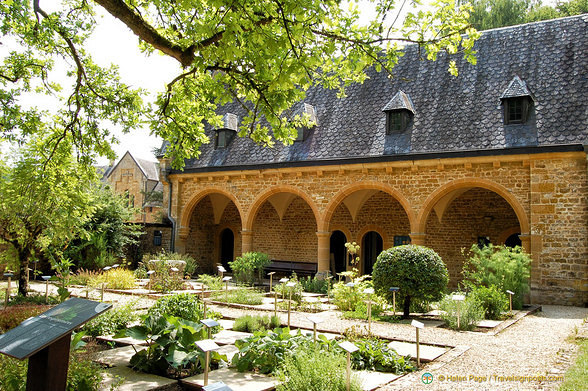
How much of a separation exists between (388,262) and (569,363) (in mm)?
4239

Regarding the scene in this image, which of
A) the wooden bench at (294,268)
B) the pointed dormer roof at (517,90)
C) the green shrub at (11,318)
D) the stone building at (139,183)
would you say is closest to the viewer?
the green shrub at (11,318)

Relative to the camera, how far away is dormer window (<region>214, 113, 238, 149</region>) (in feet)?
57.3

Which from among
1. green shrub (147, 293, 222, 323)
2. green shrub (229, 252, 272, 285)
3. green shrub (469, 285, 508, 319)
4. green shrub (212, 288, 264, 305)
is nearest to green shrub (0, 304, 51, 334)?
green shrub (147, 293, 222, 323)

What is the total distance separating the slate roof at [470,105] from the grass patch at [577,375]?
7.69 m

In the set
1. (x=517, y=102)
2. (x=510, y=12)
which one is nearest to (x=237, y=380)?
(x=517, y=102)

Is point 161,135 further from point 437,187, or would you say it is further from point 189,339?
point 437,187

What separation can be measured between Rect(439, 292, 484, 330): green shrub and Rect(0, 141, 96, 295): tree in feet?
21.1

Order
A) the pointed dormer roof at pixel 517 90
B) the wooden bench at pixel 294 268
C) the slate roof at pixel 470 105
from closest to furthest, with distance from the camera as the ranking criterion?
the slate roof at pixel 470 105
the pointed dormer roof at pixel 517 90
the wooden bench at pixel 294 268

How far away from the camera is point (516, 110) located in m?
12.5

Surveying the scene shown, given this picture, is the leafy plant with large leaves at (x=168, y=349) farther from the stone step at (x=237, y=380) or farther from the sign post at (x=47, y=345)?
the sign post at (x=47, y=345)

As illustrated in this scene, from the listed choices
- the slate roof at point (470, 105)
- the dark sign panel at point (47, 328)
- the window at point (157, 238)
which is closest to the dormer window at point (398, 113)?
the slate roof at point (470, 105)

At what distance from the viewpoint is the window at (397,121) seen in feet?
45.6

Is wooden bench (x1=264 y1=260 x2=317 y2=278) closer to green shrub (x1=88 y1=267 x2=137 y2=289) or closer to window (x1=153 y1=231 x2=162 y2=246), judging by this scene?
window (x1=153 y1=231 x2=162 y2=246)

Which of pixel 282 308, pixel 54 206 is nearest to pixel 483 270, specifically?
pixel 282 308
